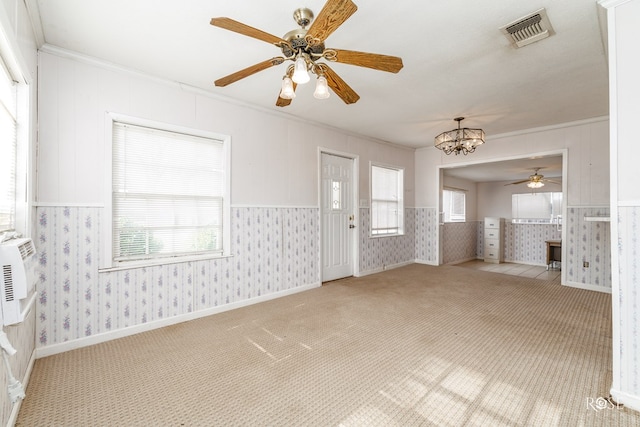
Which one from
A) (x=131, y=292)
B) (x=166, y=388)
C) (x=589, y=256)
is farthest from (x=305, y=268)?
(x=589, y=256)

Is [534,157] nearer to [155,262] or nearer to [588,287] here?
[588,287]

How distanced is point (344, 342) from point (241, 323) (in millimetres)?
1115

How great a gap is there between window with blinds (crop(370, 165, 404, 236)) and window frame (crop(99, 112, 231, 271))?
9.24ft

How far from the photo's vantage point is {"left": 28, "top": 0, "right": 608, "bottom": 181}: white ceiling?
6.56ft

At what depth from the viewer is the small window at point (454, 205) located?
8.10 metres

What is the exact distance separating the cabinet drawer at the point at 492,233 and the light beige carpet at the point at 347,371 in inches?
195

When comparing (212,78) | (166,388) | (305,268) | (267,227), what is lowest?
(166,388)

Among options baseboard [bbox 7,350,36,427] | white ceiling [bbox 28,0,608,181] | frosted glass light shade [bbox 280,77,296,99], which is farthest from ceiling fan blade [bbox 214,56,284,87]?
baseboard [bbox 7,350,36,427]

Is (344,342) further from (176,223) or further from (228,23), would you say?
(228,23)

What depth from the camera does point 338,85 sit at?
2.17 m

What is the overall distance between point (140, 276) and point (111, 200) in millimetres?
762

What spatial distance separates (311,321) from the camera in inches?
119

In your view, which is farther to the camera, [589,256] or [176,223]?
[589,256]

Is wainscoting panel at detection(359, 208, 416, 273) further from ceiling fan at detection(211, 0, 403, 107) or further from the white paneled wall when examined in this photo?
ceiling fan at detection(211, 0, 403, 107)
